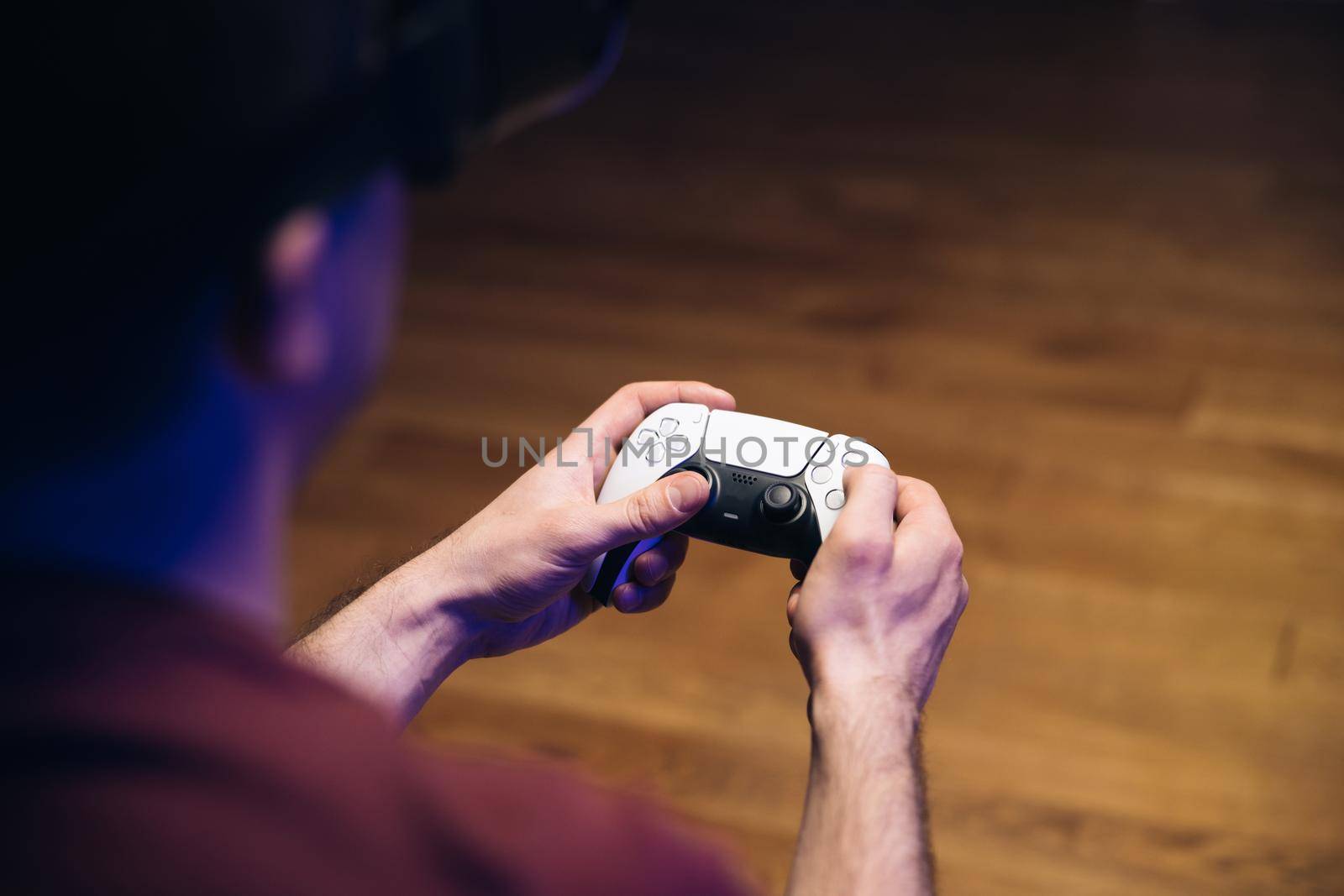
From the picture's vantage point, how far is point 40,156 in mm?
335

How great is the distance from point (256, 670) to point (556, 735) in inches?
48.9

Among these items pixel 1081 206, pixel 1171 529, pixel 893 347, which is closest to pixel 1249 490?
pixel 1171 529

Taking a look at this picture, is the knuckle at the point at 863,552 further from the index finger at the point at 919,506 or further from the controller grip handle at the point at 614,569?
the controller grip handle at the point at 614,569

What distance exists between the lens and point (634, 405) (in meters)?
0.96

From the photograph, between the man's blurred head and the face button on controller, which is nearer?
the man's blurred head

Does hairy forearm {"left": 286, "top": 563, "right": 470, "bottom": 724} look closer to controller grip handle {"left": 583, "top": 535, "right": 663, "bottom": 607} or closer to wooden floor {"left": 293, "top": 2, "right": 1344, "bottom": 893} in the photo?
controller grip handle {"left": 583, "top": 535, "right": 663, "bottom": 607}

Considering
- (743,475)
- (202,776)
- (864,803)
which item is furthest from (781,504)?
(202,776)

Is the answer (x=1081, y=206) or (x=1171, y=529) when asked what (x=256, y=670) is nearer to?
(x=1171, y=529)

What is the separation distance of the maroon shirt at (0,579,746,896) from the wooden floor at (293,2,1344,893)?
111 cm

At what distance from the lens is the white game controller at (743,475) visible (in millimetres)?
892

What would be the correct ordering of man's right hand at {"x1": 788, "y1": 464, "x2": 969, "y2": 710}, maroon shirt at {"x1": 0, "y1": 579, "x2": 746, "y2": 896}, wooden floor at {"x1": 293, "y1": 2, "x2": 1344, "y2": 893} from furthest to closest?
wooden floor at {"x1": 293, "y1": 2, "x2": 1344, "y2": 893}
man's right hand at {"x1": 788, "y1": 464, "x2": 969, "y2": 710}
maroon shirt at {"x1": 0, "y1": 579, "x2": 746, "y2": 896}

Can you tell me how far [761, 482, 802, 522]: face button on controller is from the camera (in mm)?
887

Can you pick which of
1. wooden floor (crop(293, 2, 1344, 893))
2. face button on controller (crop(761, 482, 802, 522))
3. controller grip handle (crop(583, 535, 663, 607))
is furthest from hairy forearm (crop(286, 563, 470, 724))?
wooden floor (crop(293, 2, 1344, 893))
